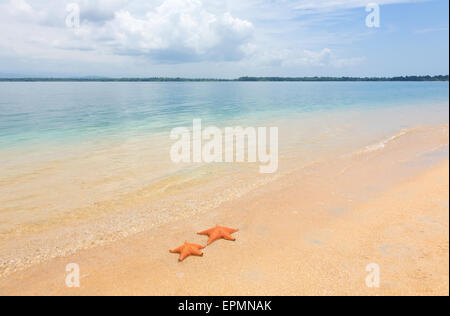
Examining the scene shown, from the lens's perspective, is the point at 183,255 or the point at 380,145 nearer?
the point at 183,255

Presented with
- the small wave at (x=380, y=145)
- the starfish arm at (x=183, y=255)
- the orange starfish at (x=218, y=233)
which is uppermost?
the small wave at (x=380, y=145)

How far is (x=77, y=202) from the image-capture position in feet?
32.1

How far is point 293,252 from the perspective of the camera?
639cm

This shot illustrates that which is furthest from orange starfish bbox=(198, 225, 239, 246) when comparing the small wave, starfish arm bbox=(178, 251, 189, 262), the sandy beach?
the small wave

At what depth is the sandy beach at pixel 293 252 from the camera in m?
5.33

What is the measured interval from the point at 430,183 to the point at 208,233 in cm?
649

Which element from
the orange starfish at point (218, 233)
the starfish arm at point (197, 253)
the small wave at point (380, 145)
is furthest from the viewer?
the small wave at point (380, 145)

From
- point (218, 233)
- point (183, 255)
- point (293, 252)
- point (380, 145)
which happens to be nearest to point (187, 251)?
point (183, 255)

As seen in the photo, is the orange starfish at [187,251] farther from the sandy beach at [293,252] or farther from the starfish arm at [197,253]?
the sandy beach at [293,252]

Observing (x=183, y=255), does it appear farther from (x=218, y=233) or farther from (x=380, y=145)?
(x=380, y=145)

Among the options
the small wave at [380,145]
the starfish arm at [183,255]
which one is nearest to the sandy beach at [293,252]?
the starfish arm at [183,255]

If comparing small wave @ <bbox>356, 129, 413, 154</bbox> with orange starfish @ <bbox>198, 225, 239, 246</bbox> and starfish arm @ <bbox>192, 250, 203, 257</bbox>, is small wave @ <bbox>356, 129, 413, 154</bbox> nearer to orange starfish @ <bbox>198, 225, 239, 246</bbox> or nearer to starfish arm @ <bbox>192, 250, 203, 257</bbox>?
orange starfish @ <bbox>198, 225, 239, 246</bbox>

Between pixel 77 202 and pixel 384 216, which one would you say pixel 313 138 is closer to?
pixel 384 216

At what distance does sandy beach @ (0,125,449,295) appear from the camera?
5332 mm
